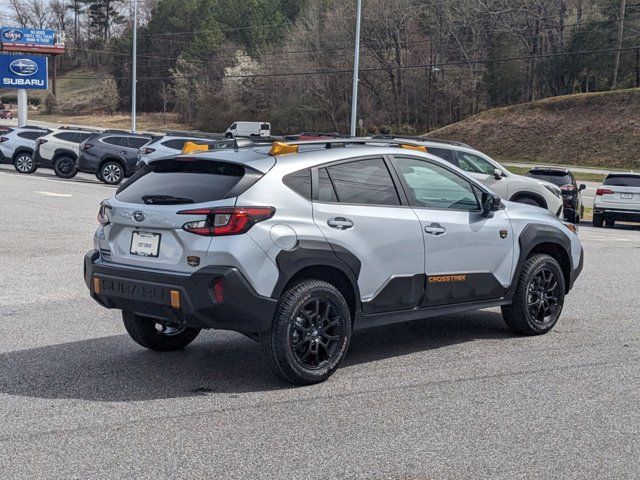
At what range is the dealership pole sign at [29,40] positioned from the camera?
5906cm

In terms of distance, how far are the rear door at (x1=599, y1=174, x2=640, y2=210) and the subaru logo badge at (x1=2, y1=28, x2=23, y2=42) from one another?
4639 centimetres

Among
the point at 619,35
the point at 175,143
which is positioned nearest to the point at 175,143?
the point at 175,143

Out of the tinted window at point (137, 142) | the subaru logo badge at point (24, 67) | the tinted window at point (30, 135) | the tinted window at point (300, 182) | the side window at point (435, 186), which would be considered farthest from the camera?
the subaru logo badge at point (24, 67)

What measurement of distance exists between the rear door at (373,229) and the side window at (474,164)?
1119 cm

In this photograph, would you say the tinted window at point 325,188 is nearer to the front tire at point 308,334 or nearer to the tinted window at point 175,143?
the front tire at point 308,334

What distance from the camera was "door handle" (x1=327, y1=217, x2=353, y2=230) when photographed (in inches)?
254

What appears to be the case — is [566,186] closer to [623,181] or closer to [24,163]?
[623,181]

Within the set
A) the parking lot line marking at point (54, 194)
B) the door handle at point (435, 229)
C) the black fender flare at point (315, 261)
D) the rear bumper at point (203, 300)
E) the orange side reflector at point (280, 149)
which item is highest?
the orange side reflector at point (280, 149)

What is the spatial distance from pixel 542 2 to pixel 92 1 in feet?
281

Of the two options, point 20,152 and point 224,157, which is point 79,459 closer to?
point 224,157

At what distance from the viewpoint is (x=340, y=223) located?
6.49 meters

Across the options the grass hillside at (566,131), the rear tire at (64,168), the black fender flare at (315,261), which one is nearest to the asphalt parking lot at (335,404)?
the black fender flare at (315,261)

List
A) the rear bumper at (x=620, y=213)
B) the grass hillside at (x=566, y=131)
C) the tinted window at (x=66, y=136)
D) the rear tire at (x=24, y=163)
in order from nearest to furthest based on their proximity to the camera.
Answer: the rear bumper at (x=620, y=213) < the tinted window at (x=66, y=136) < the rear tire at (x=24, y=163) < the grass hillside at (x=566, y=131)

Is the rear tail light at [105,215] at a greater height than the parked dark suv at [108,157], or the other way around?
the rear tail light at [105,215]
